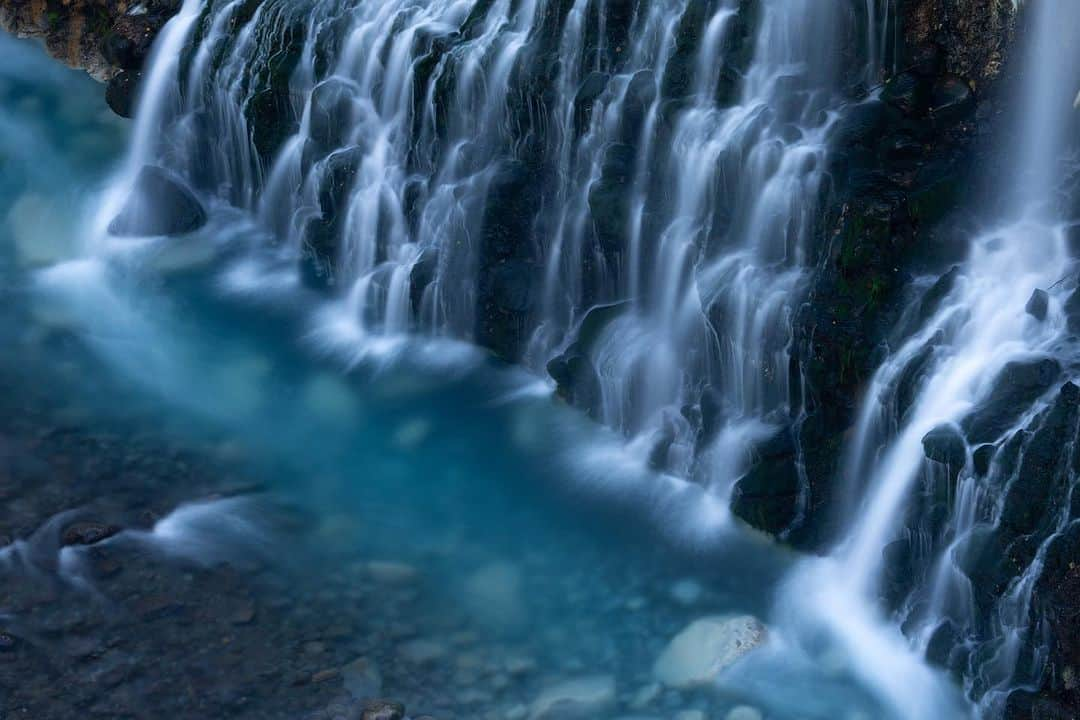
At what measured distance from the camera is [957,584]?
8469mm

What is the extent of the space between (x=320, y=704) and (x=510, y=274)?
456cm

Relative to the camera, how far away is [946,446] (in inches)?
332

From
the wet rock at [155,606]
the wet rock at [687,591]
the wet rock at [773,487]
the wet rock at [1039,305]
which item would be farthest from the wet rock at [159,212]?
the wet rock at [1039,305]

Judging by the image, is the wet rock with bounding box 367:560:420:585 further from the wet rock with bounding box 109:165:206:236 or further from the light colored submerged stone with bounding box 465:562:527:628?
the wet rock with bounding box 109:165:206:236

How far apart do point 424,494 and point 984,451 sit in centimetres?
430

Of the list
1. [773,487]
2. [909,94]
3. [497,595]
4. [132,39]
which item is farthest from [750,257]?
[132,39]

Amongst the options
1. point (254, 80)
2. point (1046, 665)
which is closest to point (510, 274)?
point (254, 80)

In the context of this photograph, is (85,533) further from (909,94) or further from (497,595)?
(909,94)

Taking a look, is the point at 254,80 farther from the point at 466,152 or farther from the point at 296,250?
the point at 466,152

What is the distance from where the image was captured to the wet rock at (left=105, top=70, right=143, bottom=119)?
15398 millimetres

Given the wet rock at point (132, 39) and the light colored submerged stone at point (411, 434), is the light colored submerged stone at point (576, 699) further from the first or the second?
the wet rock at point (132, 39)

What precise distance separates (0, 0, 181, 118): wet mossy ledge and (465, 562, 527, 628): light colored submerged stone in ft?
27.3

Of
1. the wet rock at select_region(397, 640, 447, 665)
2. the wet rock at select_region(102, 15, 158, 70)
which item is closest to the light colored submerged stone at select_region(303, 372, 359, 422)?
the wet rock at select_region(397, 640, 447, 665)

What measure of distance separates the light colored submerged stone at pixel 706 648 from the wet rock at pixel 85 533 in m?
3.94
